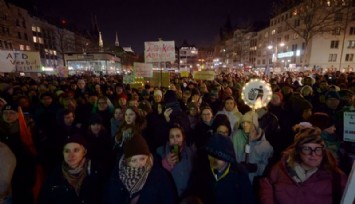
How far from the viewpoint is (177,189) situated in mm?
3352

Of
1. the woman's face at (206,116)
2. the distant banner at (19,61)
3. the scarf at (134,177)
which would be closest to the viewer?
the scarf at (134,177)

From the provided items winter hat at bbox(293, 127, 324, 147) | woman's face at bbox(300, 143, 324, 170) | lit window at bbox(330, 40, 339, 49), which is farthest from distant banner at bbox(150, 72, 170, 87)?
lit window at bbox(330, 40, 339, 49)

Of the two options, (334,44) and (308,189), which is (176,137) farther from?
(334,44)

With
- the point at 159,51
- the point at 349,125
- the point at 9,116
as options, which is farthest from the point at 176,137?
the point at 159,51

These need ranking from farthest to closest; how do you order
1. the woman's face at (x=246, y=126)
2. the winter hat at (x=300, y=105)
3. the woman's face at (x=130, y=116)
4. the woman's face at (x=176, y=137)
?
the winter hat at (x=300, y=105) → the woman's face at (x=130, y=116) → the woman's face at (x=246, y=126) → the woman's face at (x=176, y=137)

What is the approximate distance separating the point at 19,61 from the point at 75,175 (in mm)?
10414

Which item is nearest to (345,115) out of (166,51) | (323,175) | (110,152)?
(323,175)

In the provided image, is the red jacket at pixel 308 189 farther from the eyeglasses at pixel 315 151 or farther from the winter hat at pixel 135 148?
the winter hat at pixel 135 148

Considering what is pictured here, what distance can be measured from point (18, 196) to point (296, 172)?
3675 mm

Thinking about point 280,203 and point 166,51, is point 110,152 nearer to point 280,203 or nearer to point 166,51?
point 280,203

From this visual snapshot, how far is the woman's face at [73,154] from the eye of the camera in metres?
2.76

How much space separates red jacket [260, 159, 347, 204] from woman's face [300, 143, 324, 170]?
0.09 metres

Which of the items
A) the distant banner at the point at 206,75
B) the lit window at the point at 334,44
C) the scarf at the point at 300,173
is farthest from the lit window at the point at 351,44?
the scarf at the point at 300,173

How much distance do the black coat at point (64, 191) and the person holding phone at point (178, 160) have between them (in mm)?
1015
